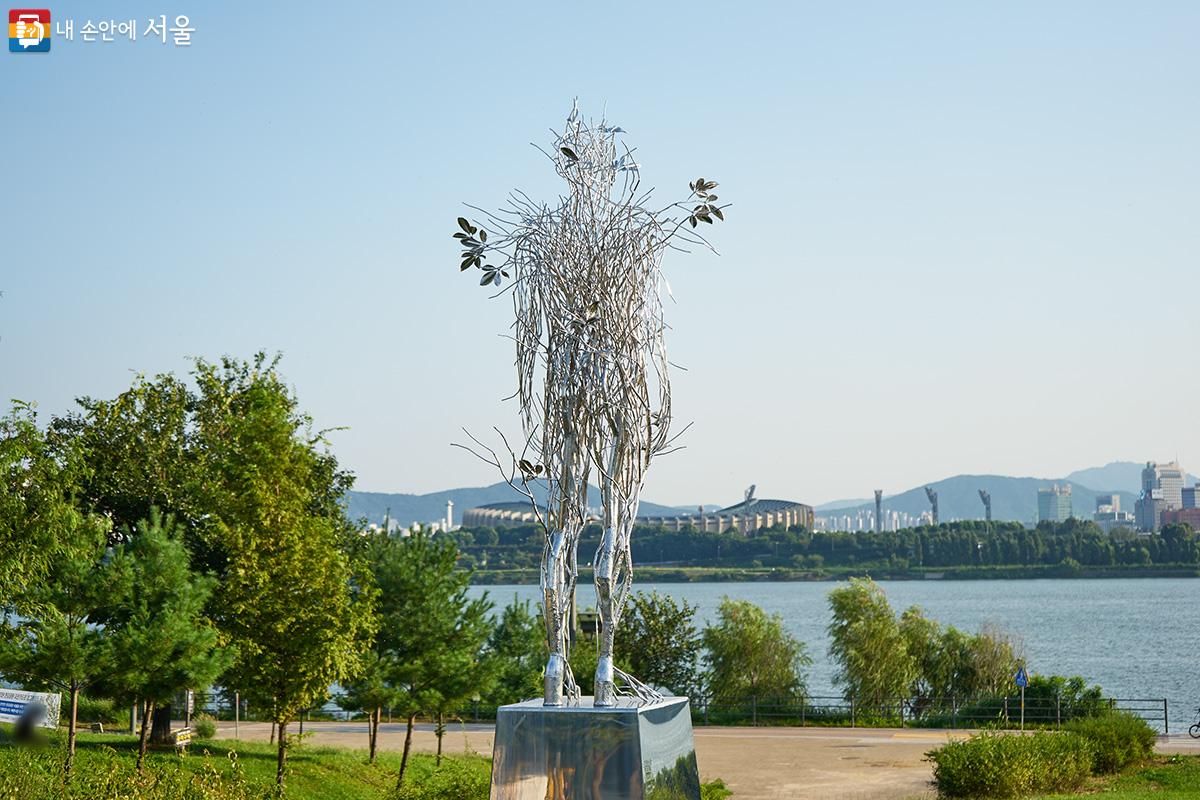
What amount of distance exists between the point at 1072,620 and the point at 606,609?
281ft

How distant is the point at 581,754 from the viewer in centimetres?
1016

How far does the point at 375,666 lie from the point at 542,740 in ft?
44.5

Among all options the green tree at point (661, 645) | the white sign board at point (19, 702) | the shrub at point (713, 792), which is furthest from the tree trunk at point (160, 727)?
the green tree at point (661, 645)

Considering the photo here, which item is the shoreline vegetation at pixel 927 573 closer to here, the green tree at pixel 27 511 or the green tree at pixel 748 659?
the green tree at pixel 748 659

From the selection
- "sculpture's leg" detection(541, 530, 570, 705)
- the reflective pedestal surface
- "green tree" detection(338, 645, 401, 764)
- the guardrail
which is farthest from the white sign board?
the guardrail

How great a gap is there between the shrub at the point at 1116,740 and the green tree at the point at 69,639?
603 inches

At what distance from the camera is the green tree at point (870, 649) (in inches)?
1487

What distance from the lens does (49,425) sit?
25859mm

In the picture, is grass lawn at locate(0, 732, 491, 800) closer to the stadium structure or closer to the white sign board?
the white sign board

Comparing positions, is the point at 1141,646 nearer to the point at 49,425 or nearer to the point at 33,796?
the point at 49,425

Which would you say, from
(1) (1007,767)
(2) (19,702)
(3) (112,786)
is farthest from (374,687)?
(1) (1007,767)

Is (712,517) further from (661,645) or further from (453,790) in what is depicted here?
(453,790)

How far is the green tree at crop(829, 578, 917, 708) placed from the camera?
37.8 m

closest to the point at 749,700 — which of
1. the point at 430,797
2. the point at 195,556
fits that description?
the point at 195,556
